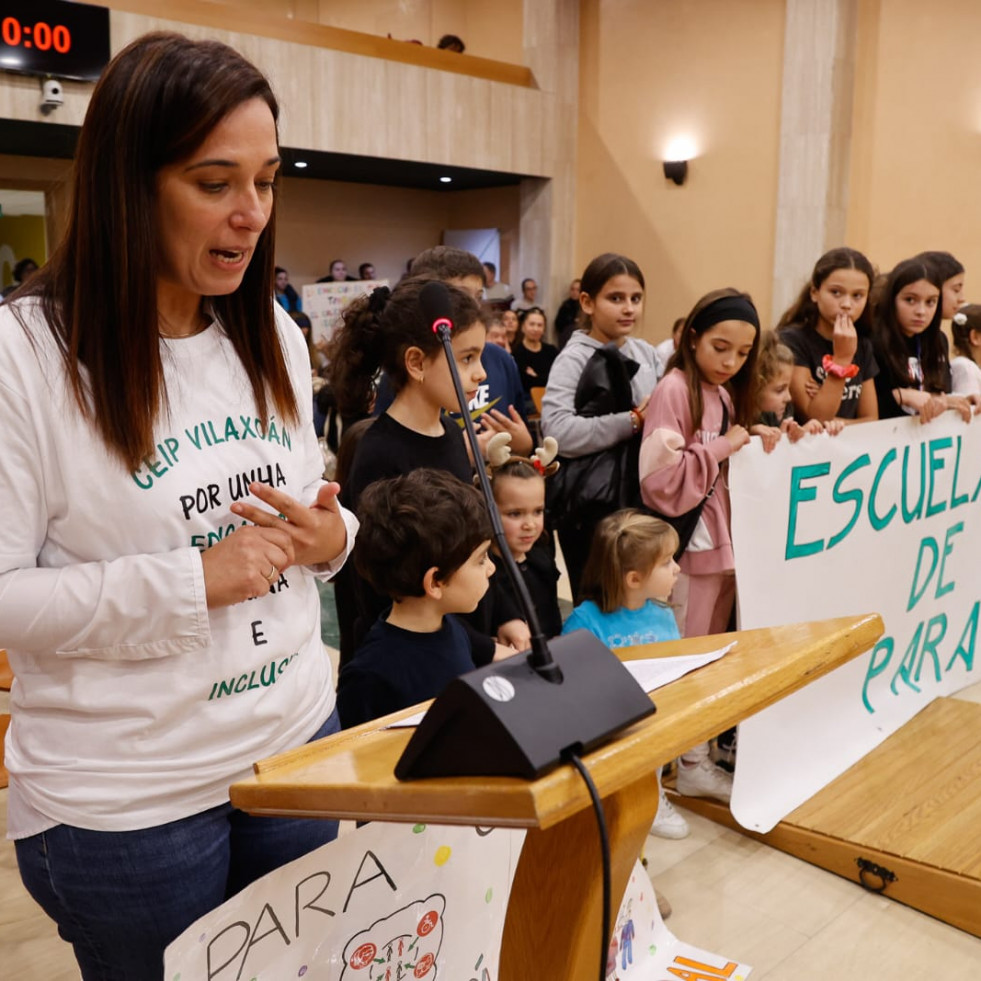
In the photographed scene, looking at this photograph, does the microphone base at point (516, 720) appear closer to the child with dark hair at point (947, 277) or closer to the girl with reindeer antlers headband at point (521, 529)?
the girl with reindeer antlers headband at point (521, 529)

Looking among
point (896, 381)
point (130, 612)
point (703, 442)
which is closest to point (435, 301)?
point (130, 612)

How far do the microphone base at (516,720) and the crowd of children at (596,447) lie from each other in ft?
2.79

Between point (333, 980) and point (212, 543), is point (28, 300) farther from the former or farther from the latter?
point (333, 980)

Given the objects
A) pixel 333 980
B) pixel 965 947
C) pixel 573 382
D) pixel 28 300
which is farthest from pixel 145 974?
pixel 573 382

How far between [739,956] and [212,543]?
1.58 metres

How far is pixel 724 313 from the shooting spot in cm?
261

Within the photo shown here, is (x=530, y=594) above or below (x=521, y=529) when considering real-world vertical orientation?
below

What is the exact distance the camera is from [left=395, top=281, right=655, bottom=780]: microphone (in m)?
0.79

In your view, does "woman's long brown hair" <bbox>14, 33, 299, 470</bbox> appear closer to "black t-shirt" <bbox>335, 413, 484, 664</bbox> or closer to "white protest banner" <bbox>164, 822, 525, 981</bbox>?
"white protest banner" <bbox>164, 822, 525, 981</bbox>

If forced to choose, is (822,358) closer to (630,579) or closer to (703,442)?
(703,442)

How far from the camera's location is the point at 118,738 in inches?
42.3

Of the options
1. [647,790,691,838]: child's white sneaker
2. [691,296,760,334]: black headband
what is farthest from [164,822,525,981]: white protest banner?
[691,296,760,334]: black headband

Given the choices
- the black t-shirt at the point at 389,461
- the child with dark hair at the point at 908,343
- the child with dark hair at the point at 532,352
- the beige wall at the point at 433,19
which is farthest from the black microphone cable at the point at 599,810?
the beige wall at the point at 433,19

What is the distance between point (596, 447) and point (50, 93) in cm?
624
